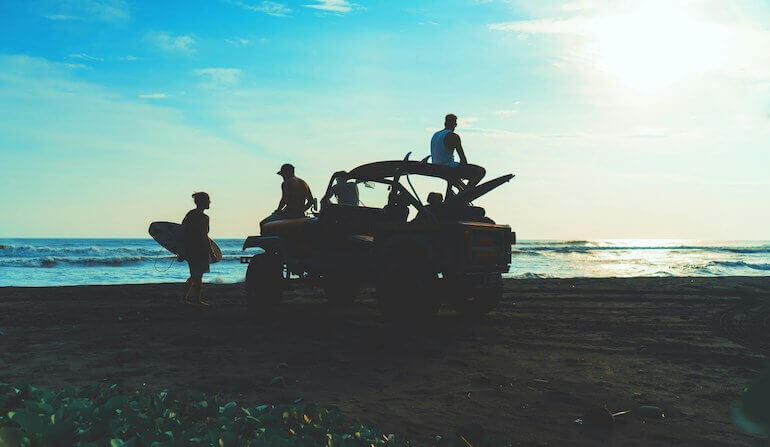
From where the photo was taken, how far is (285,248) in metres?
9.71

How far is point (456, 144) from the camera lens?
9039 mm

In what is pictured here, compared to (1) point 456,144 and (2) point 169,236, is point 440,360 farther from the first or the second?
(2) point 169,236

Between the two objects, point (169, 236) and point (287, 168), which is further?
point (169, 236)

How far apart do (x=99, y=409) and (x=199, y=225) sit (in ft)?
24.3

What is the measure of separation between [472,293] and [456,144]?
2.20 m

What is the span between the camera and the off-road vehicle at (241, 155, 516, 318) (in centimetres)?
809

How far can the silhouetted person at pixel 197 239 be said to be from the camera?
428 inches

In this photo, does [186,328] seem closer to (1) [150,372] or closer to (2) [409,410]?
(1) [150,372]

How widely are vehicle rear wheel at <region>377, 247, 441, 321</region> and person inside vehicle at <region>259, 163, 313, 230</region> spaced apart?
2.41m

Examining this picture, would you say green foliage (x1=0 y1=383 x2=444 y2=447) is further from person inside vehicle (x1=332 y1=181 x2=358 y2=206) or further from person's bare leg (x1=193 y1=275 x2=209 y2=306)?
person's bare leg (x1=193 y1=275 x2=209 y2=306)

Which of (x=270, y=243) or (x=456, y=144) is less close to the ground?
(x=456, y=144)

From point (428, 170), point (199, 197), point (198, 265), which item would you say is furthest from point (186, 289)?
point (428, 170)

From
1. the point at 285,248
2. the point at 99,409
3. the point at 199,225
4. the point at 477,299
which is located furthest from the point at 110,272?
the point at 99,409

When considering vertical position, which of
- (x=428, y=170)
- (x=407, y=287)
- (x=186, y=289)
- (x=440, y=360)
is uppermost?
(x=428, y=170)
